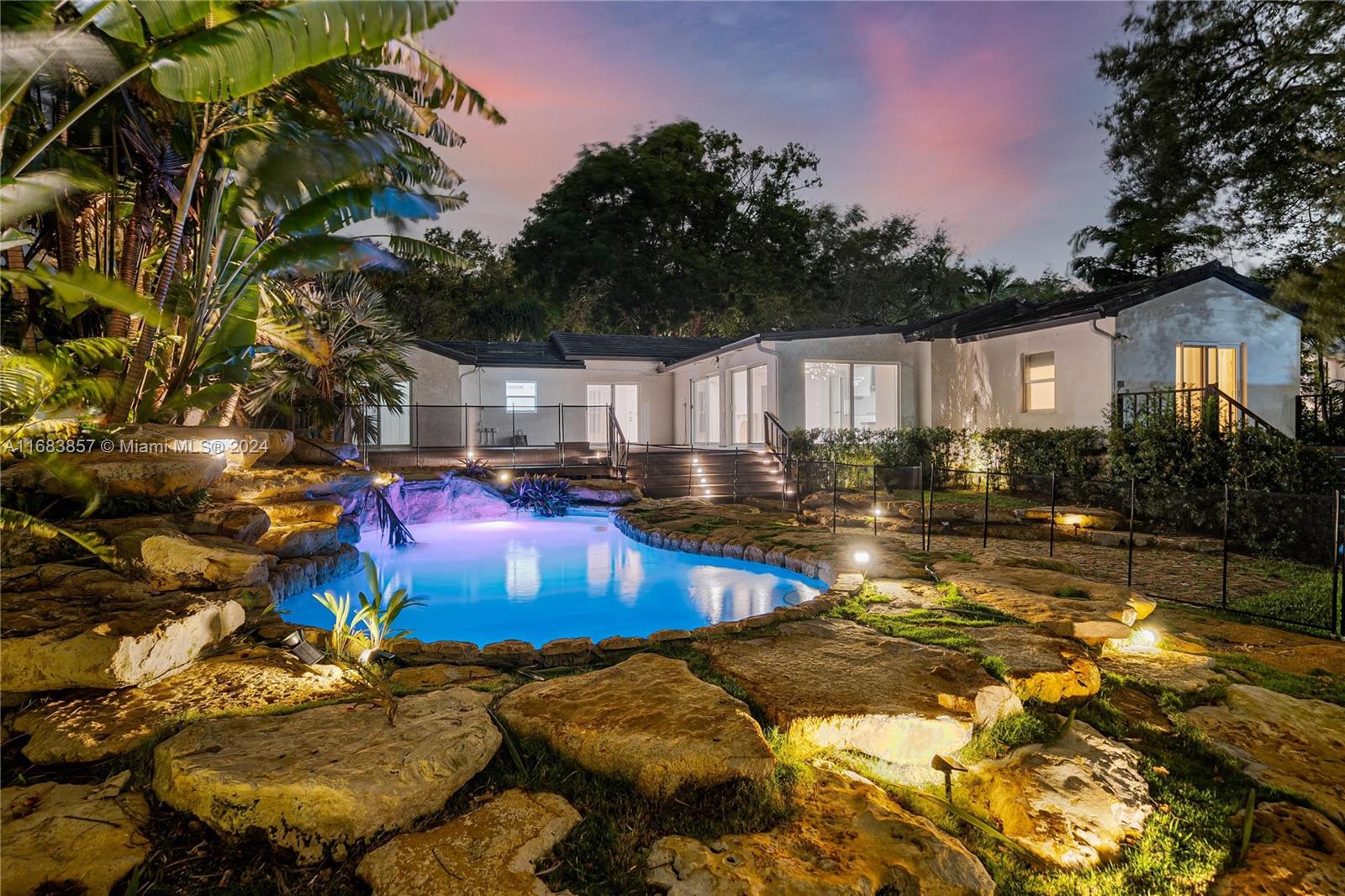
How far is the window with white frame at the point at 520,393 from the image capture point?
67.6 ft

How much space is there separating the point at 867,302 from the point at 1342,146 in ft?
80.5

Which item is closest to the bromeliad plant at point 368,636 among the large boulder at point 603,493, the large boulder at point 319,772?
the large boulder at point 319,772

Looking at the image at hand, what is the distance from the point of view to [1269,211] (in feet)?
45.1

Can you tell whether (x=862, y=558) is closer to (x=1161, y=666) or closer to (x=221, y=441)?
(x=1161, y=666)

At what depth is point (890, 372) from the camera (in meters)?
17.7

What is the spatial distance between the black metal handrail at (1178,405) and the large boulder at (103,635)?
13.9 m

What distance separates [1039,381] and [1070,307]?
1803 mm

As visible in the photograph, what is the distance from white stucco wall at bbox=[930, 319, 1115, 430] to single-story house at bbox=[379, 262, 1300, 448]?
0.11 feet

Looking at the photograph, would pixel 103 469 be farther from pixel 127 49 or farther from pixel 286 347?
pixel 286 347

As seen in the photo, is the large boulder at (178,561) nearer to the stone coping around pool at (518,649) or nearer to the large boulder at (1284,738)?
the stone coping around pool at (518,649)

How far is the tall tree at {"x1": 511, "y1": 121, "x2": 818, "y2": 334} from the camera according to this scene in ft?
108

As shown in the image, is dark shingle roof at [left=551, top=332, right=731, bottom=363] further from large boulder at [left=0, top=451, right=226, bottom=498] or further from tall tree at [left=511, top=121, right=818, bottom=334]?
large boulder at [left=0, top=451, right=226, bottom=498]

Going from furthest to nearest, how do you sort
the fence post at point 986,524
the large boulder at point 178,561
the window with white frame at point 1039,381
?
the window with white frame at point 1039,381 → the fence post at point 986,524 → the large boulder at point 178,561

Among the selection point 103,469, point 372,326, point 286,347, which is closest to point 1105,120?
point 372,326
